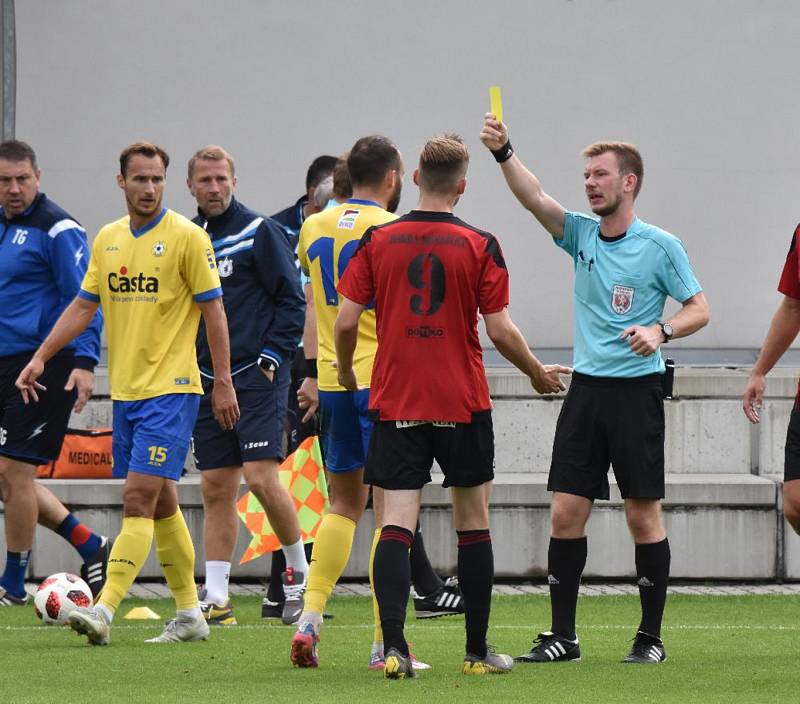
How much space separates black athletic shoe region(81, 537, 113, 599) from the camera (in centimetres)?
870

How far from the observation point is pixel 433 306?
233 inches

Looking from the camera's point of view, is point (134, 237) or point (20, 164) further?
point (20, 164)

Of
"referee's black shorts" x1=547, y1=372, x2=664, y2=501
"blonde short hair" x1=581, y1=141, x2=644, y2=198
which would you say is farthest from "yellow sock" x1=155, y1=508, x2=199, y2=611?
"blonde short hair" x1=581, y1=141, x2=644, y2=198

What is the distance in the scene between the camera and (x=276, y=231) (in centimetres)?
819

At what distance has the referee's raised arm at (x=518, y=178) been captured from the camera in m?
6.39

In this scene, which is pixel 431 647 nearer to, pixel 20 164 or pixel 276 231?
pixel 276 231

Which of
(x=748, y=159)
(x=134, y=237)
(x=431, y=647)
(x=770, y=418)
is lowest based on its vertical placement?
(x=431, y=647)

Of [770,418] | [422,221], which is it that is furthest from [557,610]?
[770,418]

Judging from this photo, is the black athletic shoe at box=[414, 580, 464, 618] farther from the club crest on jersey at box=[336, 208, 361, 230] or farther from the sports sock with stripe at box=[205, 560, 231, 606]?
the club crest on jersey at box=[336, 208, 361, 230]

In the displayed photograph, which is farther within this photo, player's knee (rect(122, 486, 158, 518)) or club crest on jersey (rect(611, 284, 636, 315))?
player's knee (rect(122, 486, 158, 518))

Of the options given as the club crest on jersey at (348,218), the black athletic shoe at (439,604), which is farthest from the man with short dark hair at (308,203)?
the club crest on jersey at (348,218)

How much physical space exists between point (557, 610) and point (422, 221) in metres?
1.57

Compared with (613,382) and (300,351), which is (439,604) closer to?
(300,351)

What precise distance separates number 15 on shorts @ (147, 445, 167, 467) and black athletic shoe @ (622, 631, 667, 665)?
6.16 ft
